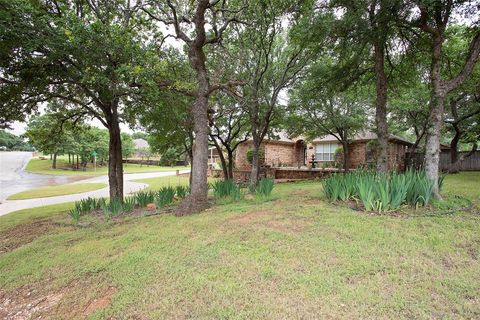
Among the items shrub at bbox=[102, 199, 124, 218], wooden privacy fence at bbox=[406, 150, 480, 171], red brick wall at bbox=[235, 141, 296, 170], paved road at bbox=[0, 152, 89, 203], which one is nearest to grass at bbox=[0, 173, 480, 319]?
shrub at bbox=[102, 199, 124, 218]

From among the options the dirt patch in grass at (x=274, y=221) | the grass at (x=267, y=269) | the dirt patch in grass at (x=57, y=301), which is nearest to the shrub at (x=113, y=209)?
the grass at (x=267, y=269)

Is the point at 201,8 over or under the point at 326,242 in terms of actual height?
over

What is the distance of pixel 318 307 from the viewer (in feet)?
8.05

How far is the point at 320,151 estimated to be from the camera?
22.3 m

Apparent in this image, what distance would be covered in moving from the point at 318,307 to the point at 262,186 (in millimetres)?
5018

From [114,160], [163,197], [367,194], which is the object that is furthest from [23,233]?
[367,194]

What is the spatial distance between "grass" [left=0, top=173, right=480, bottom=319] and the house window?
17246 millimetres

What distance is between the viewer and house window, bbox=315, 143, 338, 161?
21594 mm

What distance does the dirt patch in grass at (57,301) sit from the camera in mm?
2915

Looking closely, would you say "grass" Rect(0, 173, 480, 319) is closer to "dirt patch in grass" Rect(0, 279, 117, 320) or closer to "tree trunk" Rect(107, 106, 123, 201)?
"dirt patch in grass" Rect(0, 279, 117, 320)

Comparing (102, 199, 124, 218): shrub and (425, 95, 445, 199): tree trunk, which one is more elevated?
(425, 95, 445, 199): tree trunk

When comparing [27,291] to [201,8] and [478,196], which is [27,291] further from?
[478,196]

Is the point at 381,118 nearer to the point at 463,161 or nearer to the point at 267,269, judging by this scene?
the point at 267,269

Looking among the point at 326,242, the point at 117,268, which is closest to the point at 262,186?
the point at 326,242
